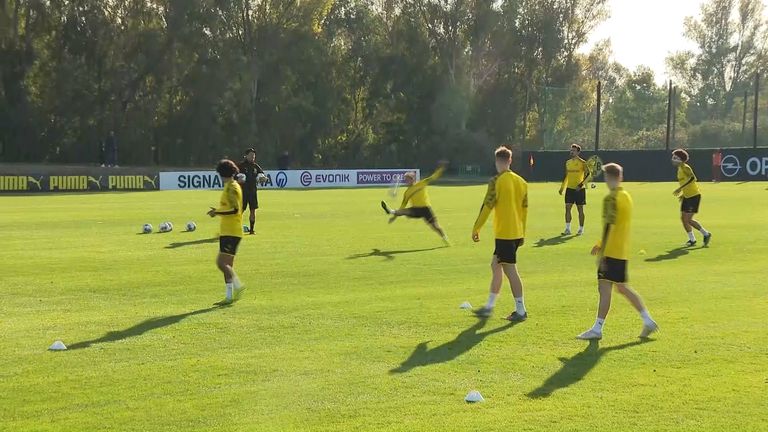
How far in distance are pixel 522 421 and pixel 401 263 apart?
922 cm

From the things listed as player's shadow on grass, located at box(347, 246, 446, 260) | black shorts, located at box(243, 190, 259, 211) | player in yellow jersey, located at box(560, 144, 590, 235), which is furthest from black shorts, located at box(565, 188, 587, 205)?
black shorts, located at box(243, 190, 259, 211)

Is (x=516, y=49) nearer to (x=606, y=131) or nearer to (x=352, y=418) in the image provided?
(x=606, y=131)

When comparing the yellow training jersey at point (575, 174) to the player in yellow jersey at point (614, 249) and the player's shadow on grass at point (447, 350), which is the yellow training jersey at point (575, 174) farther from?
the player in yellow jersey at point (614, 249)

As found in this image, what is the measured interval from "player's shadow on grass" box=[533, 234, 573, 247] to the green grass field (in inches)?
31.3

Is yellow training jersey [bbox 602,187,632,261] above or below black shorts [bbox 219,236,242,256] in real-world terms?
above

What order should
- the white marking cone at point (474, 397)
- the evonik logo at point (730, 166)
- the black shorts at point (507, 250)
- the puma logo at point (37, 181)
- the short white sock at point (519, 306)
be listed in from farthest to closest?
the evonik logo at point (730, 166) → the puma logo at point (37, 181) → the short white sock at point (519, 306) → the black shorts at point (507, 250) → the white marking cone at point (474, 397)

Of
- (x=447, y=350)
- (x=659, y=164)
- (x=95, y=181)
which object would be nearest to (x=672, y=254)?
(x=447, y=350)

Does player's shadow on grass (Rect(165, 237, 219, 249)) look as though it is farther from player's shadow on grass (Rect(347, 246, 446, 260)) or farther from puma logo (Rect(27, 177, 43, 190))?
puma logo (Rect(27, 177, 43, 190))

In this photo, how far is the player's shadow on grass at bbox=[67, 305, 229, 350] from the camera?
9.12m

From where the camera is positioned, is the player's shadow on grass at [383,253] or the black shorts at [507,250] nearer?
the black shorts at [507,250]

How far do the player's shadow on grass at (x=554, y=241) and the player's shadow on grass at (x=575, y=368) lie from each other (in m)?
9.73

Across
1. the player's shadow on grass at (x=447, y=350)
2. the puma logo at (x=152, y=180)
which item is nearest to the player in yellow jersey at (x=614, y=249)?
the player's shadow on grass at (x=447, y=350)

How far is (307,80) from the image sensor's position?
66.2m

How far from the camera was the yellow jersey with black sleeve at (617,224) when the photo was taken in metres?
9.16
